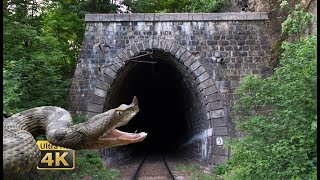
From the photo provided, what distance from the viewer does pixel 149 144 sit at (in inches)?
1053

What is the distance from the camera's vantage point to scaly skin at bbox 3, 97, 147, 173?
2539 millimetres

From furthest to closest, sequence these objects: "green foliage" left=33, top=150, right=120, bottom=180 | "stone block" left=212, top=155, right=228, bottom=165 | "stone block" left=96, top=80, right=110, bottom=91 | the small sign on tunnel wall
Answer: "stone block" left=96, top=80, right=110, bottom=91 → the small sign on tunnel wall → "stone block" left=212, top=155, right=228, bottom=165 → "green foliage" left=33, top=150, right=120, bottom=180

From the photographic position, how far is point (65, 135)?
3.00 m

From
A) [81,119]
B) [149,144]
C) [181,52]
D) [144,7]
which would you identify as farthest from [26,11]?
[149,144]

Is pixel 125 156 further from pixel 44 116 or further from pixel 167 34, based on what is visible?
pixel 44 116

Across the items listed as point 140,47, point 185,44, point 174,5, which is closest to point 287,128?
point 185,44

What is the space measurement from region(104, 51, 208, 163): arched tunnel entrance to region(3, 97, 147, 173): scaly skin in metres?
10.2

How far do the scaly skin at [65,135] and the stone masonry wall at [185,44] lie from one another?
10223 millimetres

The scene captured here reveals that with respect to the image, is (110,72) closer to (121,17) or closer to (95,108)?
(95,108)

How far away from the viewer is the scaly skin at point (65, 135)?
254cm

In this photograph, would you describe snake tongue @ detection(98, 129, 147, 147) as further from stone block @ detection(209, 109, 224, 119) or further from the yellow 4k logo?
stone block @ detection(209, 109, 224, 119)

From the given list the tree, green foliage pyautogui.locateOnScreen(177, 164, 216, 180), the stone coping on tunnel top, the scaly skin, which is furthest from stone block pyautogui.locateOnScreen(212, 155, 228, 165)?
the scaly skin

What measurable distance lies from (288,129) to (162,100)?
59.2 ft

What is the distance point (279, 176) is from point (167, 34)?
341 inches
